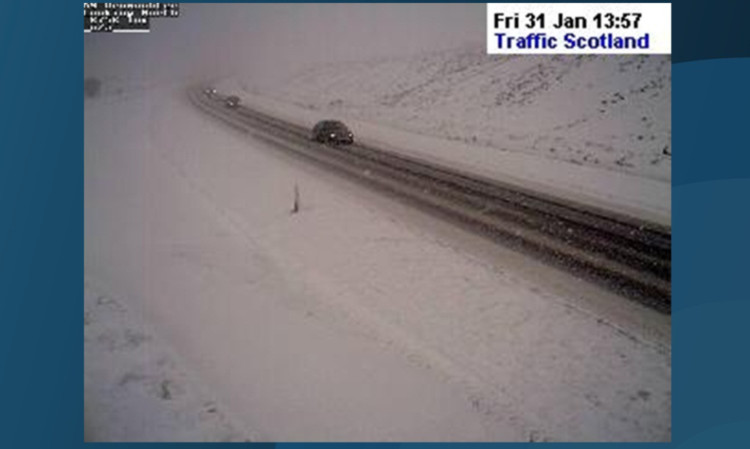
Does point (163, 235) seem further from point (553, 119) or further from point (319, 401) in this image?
point (553, 119)

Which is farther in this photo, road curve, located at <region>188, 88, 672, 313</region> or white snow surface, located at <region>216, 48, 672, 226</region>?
road curve, located at <region>188, 88, 672, 313</region>

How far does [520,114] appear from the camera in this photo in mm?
14867

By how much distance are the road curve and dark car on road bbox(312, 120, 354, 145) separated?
184 mm

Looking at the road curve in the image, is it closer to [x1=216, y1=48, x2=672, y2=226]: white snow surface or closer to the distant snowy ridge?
[x1=216, y1=48, x2=672, y2=226]: white snow surface

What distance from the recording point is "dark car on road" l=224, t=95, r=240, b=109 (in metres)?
17.1

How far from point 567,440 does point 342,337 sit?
2985 mm

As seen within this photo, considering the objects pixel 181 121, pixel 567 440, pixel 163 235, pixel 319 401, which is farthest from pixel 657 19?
pixel 181 121

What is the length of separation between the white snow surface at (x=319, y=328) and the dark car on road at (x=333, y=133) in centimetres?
511
